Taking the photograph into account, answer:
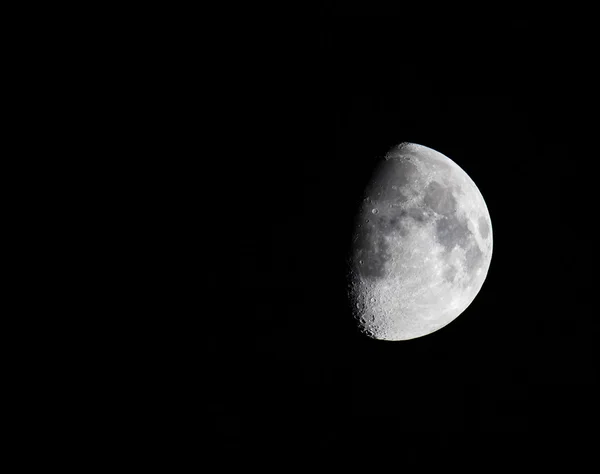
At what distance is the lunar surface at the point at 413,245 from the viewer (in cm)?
275

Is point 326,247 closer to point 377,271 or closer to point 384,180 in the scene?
point 377,271

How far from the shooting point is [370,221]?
2779 millimetres

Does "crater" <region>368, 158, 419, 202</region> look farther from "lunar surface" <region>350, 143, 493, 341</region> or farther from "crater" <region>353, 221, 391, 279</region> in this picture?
"crater" <region>353, 221, 391, 279</region>

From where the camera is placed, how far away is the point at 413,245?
2732 mm

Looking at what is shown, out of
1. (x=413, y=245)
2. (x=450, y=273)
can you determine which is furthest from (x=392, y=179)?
(x=450, y=273)

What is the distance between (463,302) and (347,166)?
123cm

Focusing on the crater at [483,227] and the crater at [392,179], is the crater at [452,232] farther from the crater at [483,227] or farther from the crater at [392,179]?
the crater at [392,179]

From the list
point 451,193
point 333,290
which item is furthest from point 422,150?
point 333,290

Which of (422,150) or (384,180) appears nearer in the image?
(384,180)

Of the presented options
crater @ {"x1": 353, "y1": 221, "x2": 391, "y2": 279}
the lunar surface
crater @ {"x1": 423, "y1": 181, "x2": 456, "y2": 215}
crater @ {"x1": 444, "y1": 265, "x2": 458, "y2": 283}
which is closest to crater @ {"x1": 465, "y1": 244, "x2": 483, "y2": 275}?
the lunar surface

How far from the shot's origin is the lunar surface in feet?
9.02

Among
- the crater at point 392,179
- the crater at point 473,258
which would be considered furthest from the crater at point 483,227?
the crater at point 392,179

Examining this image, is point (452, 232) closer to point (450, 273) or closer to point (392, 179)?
point (450, 273)

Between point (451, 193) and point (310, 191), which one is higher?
point (451, 193)
